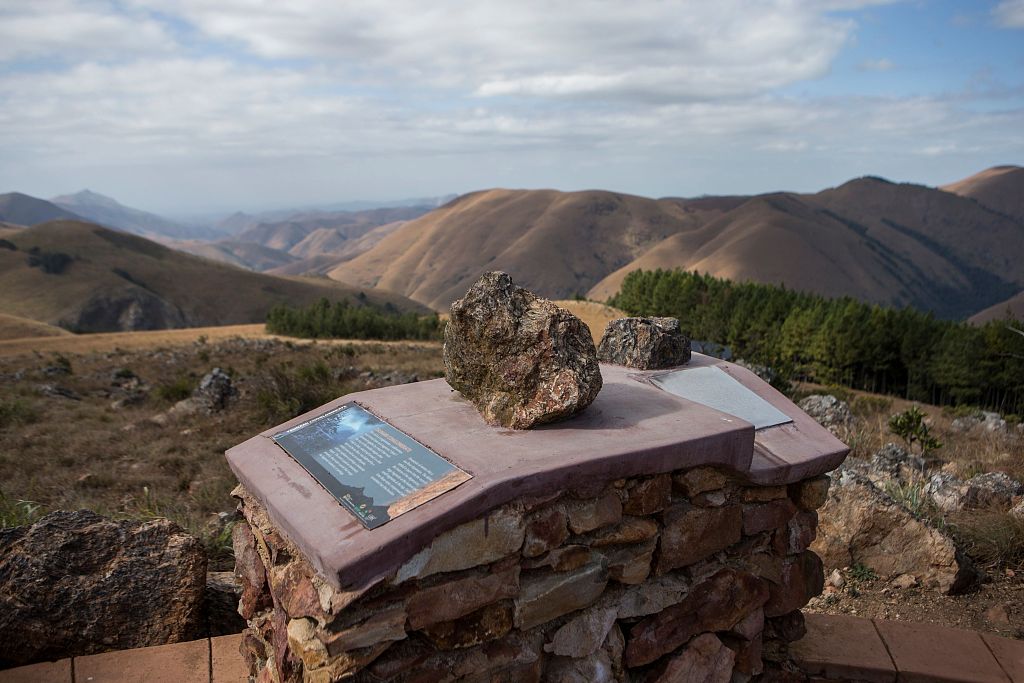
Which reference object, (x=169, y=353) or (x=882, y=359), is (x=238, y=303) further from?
(x=882, y=359)

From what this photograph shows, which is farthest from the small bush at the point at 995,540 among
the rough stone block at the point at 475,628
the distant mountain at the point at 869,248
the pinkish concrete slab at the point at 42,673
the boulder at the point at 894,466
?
the distant mountain at the point at 869,248

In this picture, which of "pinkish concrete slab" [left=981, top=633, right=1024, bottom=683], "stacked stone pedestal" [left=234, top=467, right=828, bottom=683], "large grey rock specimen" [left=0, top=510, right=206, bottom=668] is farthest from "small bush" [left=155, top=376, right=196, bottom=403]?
"pinkish concrete slab" [left=981, top=633, right=1024, bottom=683]

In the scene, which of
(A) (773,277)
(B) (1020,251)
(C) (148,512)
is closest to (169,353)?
(C) (148,512)

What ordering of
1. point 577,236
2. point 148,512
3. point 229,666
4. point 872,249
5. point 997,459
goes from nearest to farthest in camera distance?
point 229,666, point 148,512, point 997,459, point 872,249, point 577,236

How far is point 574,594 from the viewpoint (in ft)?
8.58

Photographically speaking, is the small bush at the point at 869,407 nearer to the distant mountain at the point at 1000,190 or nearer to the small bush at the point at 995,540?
the small bush at the point at 995,540

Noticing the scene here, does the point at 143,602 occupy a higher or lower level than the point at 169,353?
higher

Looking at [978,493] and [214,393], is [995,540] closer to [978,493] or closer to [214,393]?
[978,493]

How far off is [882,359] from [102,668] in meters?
27.3

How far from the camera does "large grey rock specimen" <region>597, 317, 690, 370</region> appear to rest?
386 cm

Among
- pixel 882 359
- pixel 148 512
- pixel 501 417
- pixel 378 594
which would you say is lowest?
pixel 882 359

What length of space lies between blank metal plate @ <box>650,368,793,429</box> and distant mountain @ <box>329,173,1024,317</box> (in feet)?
260

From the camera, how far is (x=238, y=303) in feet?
194

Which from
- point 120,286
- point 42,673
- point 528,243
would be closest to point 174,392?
point 42,673
